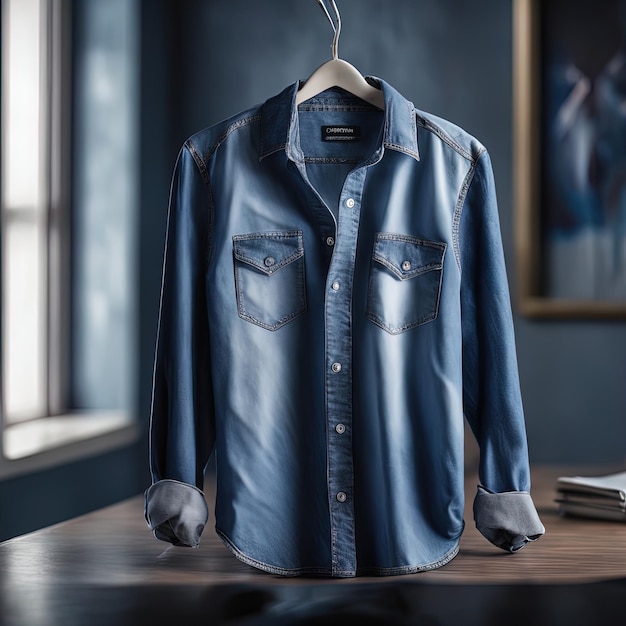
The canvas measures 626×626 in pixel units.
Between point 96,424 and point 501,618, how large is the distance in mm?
1969

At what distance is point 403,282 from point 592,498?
22.7 inches

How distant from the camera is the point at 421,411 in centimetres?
116

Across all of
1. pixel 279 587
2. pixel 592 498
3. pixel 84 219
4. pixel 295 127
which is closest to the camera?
pixel 279 587

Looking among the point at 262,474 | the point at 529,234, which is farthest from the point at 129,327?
the point at 262,474

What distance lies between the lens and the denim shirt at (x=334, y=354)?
1.14 metres

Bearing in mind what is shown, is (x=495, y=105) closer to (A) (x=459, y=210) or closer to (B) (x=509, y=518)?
(A) (x=459, y=210)

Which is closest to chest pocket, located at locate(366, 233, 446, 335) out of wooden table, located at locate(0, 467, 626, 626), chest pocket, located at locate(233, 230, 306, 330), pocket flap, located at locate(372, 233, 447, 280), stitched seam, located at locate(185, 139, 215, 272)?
pocket flap, located at locate(372, 233, 447, 280)

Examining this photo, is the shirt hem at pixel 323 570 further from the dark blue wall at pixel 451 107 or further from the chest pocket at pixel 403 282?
the dark blue wall at pixel 451 107

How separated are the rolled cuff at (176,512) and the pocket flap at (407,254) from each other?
403 mm

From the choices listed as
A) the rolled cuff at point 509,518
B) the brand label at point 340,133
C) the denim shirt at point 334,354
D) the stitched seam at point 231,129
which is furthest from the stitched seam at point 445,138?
the rolled cuff at point 509,518

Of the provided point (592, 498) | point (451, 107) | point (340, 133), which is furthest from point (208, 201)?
point (451, 107)

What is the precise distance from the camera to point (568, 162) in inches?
114

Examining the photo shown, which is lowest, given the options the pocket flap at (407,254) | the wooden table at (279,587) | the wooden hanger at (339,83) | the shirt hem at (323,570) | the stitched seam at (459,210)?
the wooden table at (279,587)

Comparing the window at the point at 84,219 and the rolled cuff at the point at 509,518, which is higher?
the window at the point at 84,219
